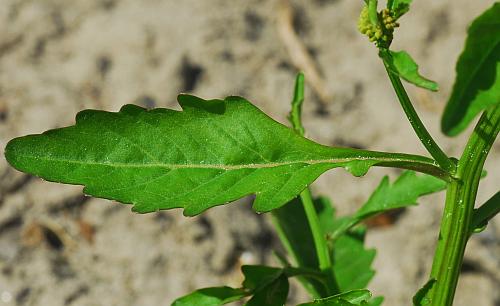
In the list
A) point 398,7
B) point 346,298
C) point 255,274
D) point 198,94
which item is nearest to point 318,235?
point 255,274

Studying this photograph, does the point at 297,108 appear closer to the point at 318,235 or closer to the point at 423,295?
the point at 318,235

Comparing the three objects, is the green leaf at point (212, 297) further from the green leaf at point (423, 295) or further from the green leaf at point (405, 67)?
the green leaf at point (405, 67)

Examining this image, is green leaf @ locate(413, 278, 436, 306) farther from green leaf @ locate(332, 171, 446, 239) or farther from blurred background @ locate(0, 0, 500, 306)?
blurred background @ locate(0, 0, 500, 306)

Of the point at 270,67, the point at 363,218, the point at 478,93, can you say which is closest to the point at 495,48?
the point at 478,93

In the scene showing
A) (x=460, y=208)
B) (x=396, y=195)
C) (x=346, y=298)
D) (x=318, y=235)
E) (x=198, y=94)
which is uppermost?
(x=198, y=94)

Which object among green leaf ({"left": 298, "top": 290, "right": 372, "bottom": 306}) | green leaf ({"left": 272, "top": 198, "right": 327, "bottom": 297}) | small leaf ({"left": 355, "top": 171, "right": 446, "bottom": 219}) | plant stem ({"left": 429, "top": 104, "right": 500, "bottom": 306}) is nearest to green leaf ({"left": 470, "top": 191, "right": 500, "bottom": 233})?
plant stem ({"left": 429, "top": 104, "right": 500, "bottom": 306})

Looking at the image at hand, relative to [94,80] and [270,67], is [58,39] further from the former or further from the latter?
[270,67]

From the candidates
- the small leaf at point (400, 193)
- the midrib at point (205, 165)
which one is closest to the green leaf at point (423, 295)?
the midrib at point (205, 165)
